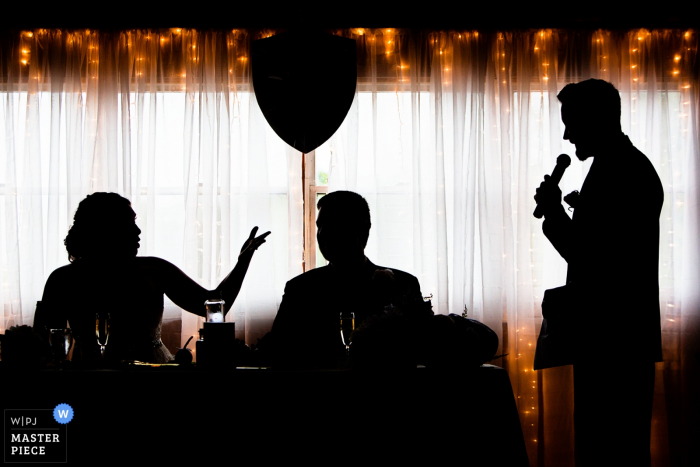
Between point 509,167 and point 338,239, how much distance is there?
1608 millimetres

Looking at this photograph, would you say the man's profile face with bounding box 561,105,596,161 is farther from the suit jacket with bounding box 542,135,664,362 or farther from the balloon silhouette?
the balloon silhouette

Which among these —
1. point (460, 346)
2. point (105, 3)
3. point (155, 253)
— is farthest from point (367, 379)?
point (105, 3)

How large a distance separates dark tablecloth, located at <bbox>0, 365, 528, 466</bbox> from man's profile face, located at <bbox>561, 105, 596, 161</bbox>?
2.65 ft

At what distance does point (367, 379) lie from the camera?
4.61ft

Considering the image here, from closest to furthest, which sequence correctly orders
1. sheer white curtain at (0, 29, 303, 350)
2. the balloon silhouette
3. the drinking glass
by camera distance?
the drinking glass < the balloon silhouette < sheer white curtain at (0, 29, 303, 350)

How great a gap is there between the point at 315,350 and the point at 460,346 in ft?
1.45

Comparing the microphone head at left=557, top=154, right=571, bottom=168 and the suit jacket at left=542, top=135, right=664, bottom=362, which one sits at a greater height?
the microphone head at left=557, top=154, right=571, bottom=168

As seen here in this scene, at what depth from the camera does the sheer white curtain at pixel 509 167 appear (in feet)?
11.2

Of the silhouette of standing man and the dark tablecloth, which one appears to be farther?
the silhouette of standing man

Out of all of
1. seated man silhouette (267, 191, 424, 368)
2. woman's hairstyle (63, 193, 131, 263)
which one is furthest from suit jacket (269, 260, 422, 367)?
woman's hairstyle (63, 193, 131, 263)

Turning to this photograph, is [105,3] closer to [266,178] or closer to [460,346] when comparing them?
[266,178]

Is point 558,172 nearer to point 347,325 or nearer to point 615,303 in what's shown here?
point 615,303

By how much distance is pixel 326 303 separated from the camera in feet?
7.57

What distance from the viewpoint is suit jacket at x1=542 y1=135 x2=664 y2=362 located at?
62.7 inches
